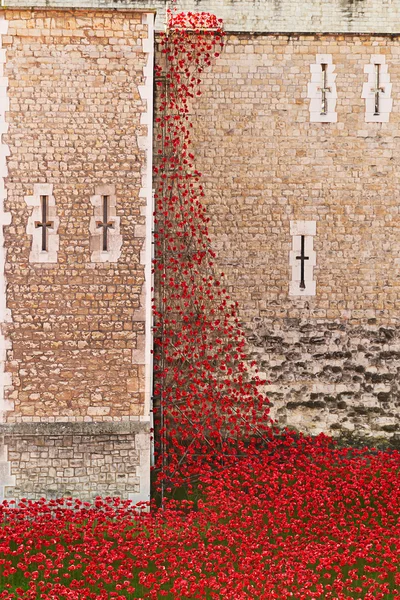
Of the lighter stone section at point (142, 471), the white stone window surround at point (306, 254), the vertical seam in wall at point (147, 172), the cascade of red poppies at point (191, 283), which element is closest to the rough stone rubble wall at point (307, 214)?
the white stone window surround at point (306, 254)

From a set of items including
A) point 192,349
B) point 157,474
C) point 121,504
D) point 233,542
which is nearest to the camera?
point 233,542

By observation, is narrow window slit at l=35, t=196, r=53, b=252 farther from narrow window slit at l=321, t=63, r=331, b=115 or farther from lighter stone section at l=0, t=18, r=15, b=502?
narrow window slit at l=321, t=63, r=331, b=115

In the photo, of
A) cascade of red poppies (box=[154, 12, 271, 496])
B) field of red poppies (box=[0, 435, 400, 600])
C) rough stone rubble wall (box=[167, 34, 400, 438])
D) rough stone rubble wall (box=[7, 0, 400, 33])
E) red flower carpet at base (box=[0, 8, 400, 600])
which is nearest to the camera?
field of red poppies (box=[0, 435, 400, 600])

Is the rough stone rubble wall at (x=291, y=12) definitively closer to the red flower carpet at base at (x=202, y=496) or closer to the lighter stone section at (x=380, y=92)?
the red flower carpet at base at (x=202, y=496)

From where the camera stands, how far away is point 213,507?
834 centimetres

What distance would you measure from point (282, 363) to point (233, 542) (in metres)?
3.48

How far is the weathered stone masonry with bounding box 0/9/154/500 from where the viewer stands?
27.5ft

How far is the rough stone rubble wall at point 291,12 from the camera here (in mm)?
12953

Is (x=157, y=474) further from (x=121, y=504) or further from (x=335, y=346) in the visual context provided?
(x=335, y=346)

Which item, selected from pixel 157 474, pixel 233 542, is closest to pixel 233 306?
pixel 157 474

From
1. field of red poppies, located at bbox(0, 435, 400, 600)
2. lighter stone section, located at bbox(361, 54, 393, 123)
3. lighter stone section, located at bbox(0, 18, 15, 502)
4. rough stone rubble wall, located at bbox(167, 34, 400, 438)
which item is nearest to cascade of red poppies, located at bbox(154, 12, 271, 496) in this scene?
rough stone rubble wall, located at bbox(167, 34, 400, 438)

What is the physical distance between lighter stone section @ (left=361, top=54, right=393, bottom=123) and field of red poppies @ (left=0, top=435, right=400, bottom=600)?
4.39 meters

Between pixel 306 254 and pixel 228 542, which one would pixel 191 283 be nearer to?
pixel 306 254

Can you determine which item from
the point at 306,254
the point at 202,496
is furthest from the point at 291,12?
the point at 202,496
